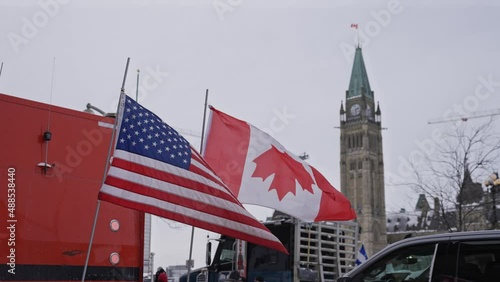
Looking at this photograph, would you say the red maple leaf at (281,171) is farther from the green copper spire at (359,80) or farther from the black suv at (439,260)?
the green copper spire at (359,80)

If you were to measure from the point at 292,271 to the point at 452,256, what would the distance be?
20.4 feet

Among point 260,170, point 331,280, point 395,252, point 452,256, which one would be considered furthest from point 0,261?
point 331,280

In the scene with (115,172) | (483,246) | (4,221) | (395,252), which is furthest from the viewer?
(115,172)

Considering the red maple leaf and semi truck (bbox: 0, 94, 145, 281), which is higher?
the red maple leaf

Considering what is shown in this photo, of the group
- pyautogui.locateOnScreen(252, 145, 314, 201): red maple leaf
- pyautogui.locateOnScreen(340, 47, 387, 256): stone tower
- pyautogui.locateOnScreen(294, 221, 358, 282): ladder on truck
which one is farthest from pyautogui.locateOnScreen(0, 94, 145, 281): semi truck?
pyautogui.locateOnScreen(340, 47, 387, 256): stone tower

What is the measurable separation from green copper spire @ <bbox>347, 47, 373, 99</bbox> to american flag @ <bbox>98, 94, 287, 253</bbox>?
15976 cm

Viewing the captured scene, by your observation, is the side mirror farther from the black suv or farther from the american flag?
the black suv

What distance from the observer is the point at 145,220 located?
7531 millimetres

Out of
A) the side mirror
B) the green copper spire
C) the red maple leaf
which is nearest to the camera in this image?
the red maple leaf

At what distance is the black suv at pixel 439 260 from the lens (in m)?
5.26

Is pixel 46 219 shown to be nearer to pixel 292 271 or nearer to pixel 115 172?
pixel 115 172

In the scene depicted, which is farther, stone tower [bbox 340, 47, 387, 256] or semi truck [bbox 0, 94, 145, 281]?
stone tower [bbox 340, 47, 387, 256]

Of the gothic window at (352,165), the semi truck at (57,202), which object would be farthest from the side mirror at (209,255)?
the gothic window at (352,165)

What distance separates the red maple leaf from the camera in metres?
11.5
